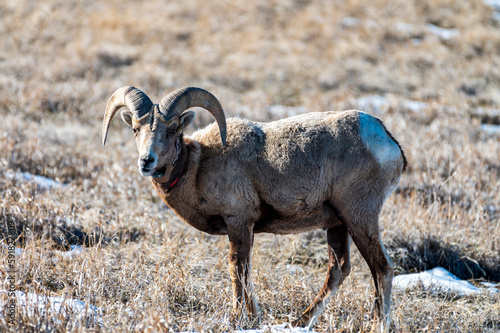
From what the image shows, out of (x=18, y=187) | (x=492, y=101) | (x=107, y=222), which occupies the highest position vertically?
(x=18, y=187)

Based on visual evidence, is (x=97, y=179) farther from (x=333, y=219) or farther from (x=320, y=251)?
(x=333, y=219)

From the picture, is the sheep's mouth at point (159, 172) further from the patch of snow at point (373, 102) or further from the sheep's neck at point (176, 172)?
the patch of snow at point (373, 102)

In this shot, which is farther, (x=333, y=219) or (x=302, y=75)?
(x=302, y=75)

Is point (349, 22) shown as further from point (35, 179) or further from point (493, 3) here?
point (35, 179)

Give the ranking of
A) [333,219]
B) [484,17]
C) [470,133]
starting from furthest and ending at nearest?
[484,17], [470,133], [333,219]

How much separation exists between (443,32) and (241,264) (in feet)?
60.7

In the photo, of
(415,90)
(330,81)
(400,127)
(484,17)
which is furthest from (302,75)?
(484,17)

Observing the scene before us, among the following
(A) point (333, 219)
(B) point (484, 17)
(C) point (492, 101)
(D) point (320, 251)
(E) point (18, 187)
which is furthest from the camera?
(B) point (484, 17)

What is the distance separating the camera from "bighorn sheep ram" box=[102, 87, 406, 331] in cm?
480

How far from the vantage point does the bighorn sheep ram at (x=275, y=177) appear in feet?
15.8

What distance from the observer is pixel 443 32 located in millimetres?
20250

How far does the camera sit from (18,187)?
7.43 metres

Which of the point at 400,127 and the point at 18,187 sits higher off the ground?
the point at 18,187

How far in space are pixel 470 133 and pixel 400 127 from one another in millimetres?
1604
